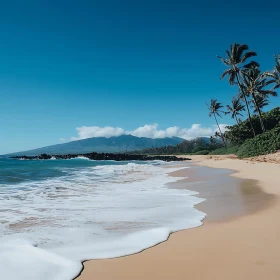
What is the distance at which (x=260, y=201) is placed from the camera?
6.99 meters

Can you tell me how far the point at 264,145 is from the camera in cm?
2758

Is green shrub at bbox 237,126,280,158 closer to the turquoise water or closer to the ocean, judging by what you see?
the turquoise water

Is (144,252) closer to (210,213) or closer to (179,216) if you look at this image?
(179,216)

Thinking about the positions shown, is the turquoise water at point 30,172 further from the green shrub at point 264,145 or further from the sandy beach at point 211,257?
the green shrub at point 264,145

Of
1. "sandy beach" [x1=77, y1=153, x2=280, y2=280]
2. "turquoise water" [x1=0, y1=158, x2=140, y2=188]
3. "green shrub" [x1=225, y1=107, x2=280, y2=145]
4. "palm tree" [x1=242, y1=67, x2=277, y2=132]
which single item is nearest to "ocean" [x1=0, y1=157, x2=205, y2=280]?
"sandy beach" [x1=77, y1=153, x2=280, y2=280]

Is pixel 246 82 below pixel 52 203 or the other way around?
the other way around

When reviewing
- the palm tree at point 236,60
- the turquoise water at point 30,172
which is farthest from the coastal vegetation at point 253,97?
the turquoise water at point 30,172

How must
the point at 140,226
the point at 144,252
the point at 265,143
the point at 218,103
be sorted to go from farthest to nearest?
the point at 218,103
the point at 265,143
the point at 140,226
the point at 144,252

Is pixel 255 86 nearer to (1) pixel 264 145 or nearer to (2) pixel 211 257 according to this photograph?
(1) pixel 264 145

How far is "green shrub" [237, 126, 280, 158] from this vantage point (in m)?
26.1

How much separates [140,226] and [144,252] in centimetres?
141

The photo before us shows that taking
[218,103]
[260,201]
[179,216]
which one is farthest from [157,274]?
[218,103]

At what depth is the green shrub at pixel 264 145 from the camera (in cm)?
2612

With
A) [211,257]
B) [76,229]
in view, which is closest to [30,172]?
[76,229]
